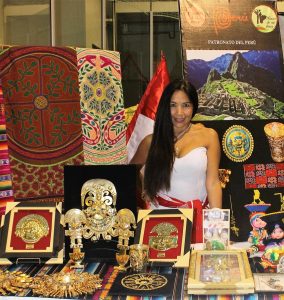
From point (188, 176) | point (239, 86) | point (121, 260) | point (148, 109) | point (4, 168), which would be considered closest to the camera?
point (121, 260)

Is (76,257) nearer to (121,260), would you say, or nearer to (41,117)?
(121,260)

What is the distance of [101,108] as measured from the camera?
2.74 metres

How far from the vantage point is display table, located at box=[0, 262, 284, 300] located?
1416mm

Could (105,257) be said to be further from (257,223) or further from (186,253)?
(257,223)

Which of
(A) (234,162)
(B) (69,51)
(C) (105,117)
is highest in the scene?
(B) (69,51)

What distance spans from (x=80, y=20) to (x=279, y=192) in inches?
147

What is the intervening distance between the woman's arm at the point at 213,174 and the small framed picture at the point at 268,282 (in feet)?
2.67

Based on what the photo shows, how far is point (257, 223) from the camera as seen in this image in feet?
5.81

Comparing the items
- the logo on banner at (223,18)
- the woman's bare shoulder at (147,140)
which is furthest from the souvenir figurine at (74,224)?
the logo on banner at (223,18)

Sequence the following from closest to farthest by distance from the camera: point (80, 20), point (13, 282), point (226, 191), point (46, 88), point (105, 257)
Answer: point (13, 282) → point (105, 257) → point (226, 191) → point (46, 88) → point (80, 20)

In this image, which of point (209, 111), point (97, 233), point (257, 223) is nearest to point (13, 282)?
point (97, 233)

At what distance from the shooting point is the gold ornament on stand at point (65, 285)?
4.76ft

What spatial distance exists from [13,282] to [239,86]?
1515 millimetres

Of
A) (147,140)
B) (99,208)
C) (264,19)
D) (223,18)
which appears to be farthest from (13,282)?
(264,19)
